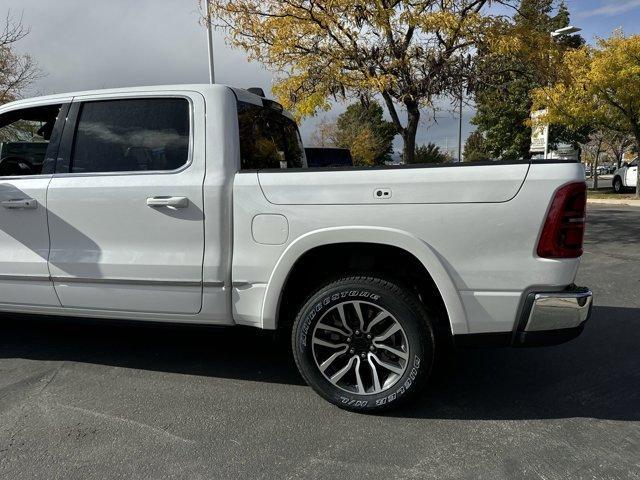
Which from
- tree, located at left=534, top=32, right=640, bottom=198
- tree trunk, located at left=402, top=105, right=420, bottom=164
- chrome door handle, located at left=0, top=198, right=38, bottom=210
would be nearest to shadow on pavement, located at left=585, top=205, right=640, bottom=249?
tree trunk, located at left=402, top=105, right=420, bottom=164

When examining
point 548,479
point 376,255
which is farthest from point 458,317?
point 548,479

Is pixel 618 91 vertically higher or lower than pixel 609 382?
higher

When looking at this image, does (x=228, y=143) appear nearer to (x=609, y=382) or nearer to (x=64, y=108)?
(x=64, y=108)

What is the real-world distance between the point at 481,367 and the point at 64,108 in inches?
140

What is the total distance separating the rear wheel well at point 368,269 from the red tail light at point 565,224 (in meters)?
0.69

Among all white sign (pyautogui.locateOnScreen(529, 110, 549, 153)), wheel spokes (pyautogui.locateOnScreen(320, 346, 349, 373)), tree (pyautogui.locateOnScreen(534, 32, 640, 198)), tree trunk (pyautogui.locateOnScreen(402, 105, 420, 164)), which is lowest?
wheel spokes (pyautogui.locateOnScreen(320, 346, 349, 373))

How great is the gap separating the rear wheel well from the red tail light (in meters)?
0.69

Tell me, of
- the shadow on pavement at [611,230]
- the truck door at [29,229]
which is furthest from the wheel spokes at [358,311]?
the shadow on pavement at [611,230]

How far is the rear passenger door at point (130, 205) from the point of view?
10.8 feet

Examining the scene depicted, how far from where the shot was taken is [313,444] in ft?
9.32

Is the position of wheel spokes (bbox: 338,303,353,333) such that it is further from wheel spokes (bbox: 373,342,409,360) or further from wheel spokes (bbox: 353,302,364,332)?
wheel spokes (bbox: 373,342,409,360)

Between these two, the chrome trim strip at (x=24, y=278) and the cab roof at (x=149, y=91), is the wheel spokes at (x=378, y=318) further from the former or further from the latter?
the chrome trim strip at (x=24, y=278)

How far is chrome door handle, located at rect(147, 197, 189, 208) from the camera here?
3.22 metres

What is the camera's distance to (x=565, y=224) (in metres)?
2.73
